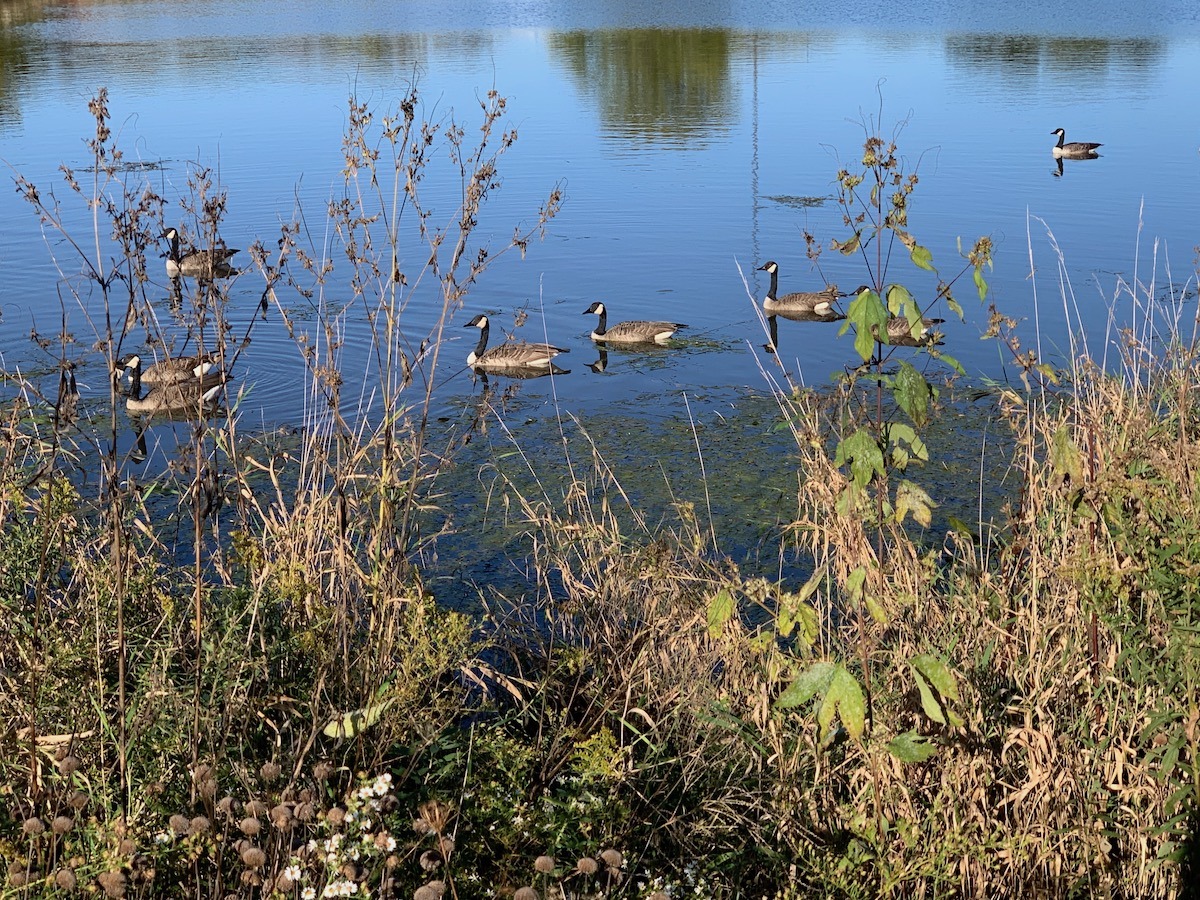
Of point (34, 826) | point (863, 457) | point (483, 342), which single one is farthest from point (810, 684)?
point (483, 342)

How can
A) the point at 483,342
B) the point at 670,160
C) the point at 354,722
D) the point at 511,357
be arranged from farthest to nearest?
the point at 670,160 < the point at 483,342 < the point at 511,357 < the point at 354,722

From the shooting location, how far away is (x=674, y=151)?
20969 mm

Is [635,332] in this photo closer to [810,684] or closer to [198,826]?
[810,684]

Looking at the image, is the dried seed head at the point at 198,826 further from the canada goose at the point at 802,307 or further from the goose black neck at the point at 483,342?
the canada goose at the point at 802,307

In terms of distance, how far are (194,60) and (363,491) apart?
2928cm

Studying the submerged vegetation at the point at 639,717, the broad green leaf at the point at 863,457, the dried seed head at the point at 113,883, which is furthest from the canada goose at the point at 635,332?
the dried seed head at the point at 113,883

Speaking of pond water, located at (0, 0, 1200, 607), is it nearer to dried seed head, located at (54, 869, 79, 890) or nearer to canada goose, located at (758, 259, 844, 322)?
canada goose, located at (758, 259, 844, 322)

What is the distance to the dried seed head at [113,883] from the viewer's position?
2857mm

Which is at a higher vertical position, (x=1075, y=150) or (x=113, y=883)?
(x=1075, y=150)

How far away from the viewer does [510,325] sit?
505 inches

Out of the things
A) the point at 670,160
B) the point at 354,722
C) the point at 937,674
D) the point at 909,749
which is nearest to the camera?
the point at 937,674

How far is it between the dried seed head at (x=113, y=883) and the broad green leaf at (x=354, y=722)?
827 millimetres

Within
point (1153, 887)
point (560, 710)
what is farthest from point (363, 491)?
point (1153, 887)

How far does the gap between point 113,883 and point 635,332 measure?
30.2 ft
